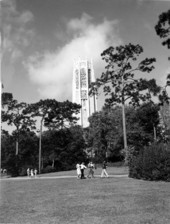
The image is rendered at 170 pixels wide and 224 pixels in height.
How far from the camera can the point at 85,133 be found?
80625mm

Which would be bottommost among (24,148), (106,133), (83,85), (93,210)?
(93,210)

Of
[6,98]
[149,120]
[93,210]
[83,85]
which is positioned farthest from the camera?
[83,85]

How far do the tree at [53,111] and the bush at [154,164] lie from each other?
34.9m

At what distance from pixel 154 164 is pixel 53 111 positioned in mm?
39253

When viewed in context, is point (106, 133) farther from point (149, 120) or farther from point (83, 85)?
point (83, 85)

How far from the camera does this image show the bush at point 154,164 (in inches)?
978

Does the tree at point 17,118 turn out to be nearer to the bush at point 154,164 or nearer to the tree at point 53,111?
the tree at point 53,111

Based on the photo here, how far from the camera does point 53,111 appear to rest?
2482 inches

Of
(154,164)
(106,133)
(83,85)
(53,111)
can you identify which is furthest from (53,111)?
(83,85)

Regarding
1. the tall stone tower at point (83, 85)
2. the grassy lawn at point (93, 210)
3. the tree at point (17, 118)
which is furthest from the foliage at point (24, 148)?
the tall stone tower at point (83, 85)

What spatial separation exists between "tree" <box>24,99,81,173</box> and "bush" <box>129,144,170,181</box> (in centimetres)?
3493

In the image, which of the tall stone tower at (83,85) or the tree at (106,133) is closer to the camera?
the tree at (106,133)

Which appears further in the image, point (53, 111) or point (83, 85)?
point (83, 85)

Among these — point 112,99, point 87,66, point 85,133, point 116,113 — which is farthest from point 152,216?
point 87,66
